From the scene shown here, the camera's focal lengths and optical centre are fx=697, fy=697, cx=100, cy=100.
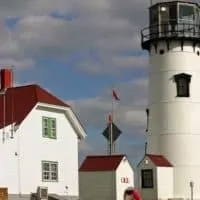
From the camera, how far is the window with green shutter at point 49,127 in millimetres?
33956

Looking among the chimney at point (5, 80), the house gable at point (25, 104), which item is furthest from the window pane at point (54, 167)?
the chimney at point (5, 80)

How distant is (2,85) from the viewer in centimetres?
3672

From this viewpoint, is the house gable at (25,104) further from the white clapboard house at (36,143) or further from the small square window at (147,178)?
the small square window at (147,178)

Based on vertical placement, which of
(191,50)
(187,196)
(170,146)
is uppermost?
(191,50)

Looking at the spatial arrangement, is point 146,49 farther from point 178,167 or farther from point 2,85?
point 2,85

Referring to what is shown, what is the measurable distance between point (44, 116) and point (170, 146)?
14.8 meters

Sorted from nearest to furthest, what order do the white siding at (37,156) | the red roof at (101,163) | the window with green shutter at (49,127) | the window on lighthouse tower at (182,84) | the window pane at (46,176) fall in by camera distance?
the white siding at (37,156)
the window pane at (46,176)
the window with green shutter at (49,127)
the red roof at (101,163)
the window on lighthouse tower at (182,84)

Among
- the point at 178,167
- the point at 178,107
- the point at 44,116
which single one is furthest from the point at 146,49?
the point at 44,116

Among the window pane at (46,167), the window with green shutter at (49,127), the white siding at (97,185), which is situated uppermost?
the window with green shutter at (49,127)

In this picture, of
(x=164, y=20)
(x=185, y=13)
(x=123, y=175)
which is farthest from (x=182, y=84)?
(x=123, y=175)

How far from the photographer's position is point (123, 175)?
40156 mm

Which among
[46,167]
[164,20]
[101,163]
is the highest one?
[164,20]

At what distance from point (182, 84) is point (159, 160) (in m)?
5.65

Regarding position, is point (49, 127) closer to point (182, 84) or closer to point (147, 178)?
point (147, 178)
